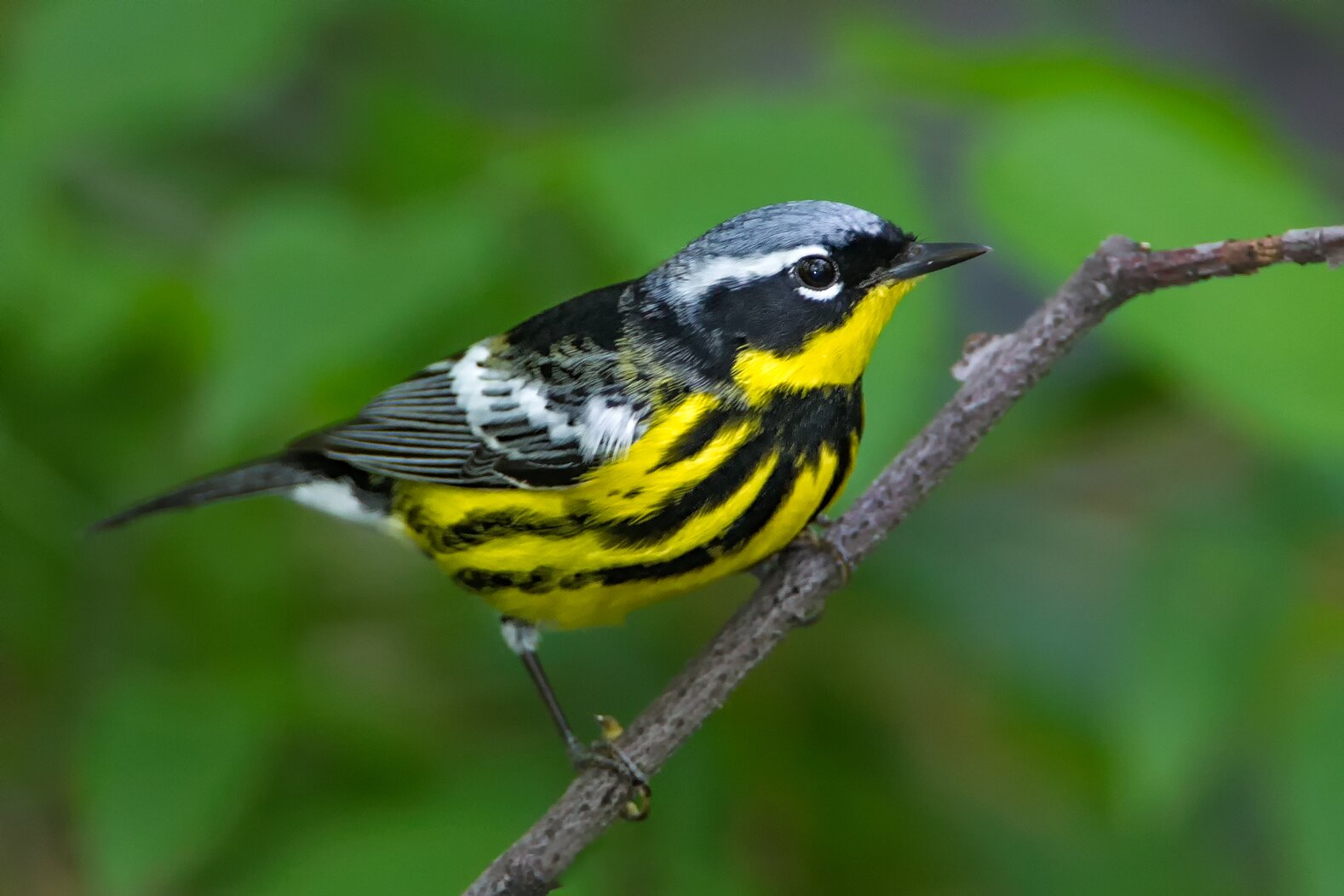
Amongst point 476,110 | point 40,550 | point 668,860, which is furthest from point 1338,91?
point 40,550

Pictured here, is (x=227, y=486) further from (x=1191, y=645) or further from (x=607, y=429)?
(x=1191, y=645)

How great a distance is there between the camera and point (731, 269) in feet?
7.97

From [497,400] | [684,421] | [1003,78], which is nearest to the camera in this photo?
[684,421]

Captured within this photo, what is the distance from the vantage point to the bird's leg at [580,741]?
2.30m

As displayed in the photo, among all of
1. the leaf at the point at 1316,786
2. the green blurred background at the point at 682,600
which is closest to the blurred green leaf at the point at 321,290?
the green blurred background at the point at 682,600

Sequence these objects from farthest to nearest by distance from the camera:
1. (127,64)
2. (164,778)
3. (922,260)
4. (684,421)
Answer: (127,64), (164,778), (684,421), (922,260)

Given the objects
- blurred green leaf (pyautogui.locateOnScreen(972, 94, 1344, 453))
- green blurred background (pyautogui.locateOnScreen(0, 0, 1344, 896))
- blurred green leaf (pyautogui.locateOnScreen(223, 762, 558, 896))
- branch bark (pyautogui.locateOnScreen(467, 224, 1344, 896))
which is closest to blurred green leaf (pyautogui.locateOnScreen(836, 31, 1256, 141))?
green blurred background (pyautogui.locateOnScreen(0, 0, 1344, 896))

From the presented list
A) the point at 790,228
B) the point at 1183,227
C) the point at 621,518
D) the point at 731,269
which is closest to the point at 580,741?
the point at 621,518

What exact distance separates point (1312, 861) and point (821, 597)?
0.91m

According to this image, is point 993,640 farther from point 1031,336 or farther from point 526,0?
point 526,0

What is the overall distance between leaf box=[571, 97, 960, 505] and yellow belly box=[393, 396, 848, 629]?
0.16m

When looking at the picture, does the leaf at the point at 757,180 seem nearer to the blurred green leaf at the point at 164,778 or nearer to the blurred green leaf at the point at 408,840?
the blurred green leaf at the point at 408,840

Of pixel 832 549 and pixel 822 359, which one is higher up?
pixel 822 359

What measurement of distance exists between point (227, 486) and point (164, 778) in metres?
0.63
